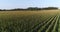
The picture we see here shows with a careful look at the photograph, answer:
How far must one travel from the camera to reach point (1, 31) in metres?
10.6

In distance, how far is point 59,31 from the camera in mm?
10930

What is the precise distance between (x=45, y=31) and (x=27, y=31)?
1.18 m

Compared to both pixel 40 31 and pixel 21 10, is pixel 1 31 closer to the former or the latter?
pixel 40 31

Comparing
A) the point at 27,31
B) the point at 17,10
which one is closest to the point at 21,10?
the point at 17,10

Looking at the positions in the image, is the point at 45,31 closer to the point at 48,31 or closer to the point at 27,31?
the point at 48,31

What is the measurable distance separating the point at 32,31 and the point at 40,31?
0.52 m

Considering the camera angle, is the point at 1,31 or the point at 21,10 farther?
the point at 21,10

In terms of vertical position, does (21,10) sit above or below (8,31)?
below

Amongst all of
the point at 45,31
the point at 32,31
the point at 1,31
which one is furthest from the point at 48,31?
the point at 1,31

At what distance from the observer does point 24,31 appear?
1099 centimetres

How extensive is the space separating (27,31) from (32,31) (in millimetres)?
333

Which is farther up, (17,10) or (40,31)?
(40,31)

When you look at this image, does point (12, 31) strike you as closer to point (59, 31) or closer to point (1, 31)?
point (1, 31)

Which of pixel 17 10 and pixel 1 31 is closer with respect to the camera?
pixel 1 31
